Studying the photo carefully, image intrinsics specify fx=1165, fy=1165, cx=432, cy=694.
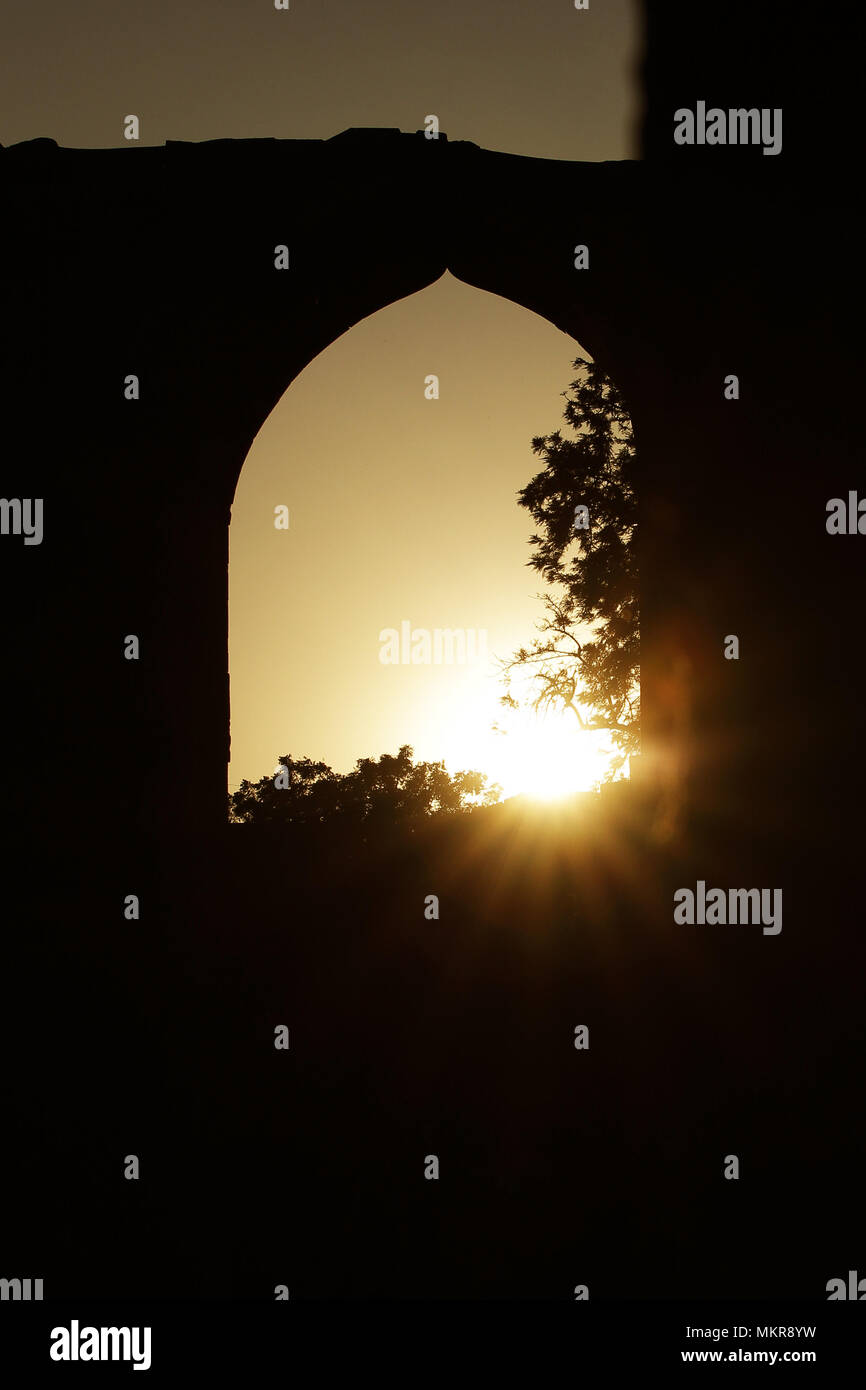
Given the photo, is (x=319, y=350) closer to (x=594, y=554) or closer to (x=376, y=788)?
(x=594, y=554)

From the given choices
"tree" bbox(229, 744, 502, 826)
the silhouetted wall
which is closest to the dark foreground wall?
the silhouetted wall

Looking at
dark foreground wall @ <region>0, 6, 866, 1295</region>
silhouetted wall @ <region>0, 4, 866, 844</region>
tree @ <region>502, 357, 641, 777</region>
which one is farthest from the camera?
tree @ <region>502, 357, 641, 777</region>

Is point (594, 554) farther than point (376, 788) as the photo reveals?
No

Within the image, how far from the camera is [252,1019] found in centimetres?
551

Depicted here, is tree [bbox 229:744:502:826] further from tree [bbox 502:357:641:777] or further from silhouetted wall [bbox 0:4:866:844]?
silhouetted wall [bbox 0:4:866:844]

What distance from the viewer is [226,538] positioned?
6035 mm

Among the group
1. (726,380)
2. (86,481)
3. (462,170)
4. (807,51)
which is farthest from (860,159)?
(86,481)

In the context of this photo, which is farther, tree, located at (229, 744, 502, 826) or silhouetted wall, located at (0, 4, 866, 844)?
tree, located at (229, 744, 502, 826)

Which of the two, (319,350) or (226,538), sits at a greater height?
(319,350)

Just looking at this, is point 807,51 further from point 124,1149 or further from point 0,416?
point 124,1149

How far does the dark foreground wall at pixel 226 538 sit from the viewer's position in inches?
215

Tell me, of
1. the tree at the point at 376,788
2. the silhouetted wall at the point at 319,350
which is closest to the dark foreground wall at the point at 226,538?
the silhouetted wall at the point at 319,350

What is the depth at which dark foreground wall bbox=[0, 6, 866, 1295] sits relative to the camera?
17.9 feet

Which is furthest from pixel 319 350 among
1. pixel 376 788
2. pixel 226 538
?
pixel 376 788
